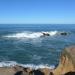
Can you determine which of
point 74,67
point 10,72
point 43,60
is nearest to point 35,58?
point 43,60

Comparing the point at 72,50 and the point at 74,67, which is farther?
the point at 72,50

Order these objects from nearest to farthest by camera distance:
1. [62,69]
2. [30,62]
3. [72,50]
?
[72,50] < [62,69] < [30,62]

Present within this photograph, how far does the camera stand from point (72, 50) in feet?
28.7

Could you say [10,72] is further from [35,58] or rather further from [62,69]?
[35,58]

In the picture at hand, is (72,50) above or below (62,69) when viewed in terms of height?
above

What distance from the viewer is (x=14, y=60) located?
20844 millimetres

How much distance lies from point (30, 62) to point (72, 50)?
11742 millimetres

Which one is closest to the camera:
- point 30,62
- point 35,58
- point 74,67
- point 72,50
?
point 74,67

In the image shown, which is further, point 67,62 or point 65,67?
point 65,67

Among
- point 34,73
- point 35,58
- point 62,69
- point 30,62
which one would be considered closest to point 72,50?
point 62,69

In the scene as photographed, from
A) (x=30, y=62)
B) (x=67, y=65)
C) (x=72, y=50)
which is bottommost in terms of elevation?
(x=30, y=62)

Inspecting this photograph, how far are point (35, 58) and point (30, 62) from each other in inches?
65.4

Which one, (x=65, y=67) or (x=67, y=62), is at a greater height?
(x=67, y=62)

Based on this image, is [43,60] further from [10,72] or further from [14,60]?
[10,72]
